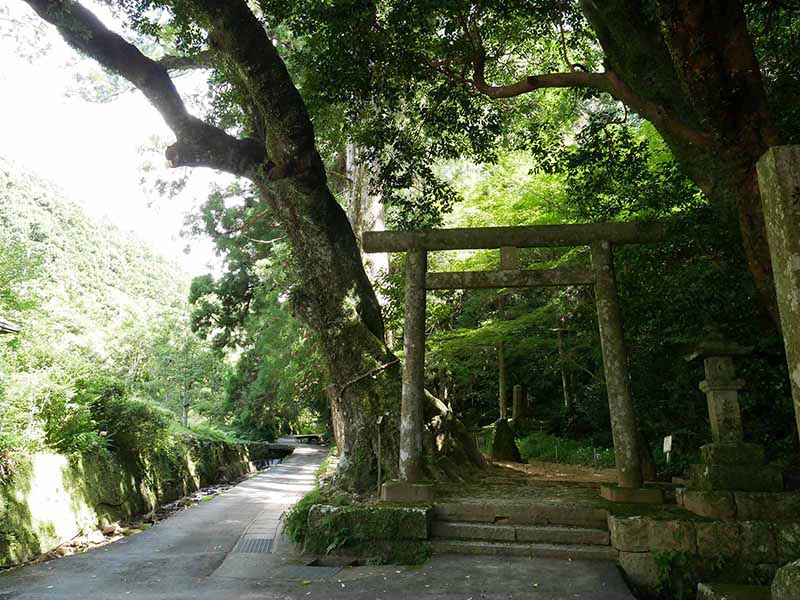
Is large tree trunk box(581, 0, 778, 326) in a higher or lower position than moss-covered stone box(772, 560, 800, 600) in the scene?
higher

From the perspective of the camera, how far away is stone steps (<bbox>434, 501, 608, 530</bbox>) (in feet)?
20.2

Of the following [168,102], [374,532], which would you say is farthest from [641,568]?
[168,102]

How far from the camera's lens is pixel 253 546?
721 centimetres

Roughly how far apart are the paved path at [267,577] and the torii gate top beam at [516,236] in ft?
12.6

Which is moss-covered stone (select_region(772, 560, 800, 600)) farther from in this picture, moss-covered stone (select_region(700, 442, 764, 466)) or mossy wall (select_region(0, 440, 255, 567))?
mossy wall (select_region(0, 440, 255, 567))

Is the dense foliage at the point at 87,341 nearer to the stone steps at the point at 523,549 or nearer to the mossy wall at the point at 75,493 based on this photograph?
the mossy wall at the point at 75,493

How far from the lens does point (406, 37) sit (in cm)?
807

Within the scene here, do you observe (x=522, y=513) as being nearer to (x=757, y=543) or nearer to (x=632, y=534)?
(x=632, y=534)

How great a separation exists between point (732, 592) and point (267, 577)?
4023 mm

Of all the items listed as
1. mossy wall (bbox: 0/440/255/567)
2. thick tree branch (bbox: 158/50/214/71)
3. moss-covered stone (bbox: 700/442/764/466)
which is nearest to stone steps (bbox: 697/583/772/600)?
moss-covered stone (bbox: 700/442/764/466)

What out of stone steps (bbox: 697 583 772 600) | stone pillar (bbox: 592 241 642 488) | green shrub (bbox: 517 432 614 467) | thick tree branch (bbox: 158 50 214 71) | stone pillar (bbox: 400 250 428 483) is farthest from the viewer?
green shrub (bbox: 517 432 614 467)

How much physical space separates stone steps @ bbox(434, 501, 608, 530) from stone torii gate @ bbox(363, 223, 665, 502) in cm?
36

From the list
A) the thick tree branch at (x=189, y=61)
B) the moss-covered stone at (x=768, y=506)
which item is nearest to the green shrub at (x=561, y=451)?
the moss-covered stone at (x=768, y=506)

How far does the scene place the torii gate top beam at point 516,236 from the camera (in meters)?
7.26
